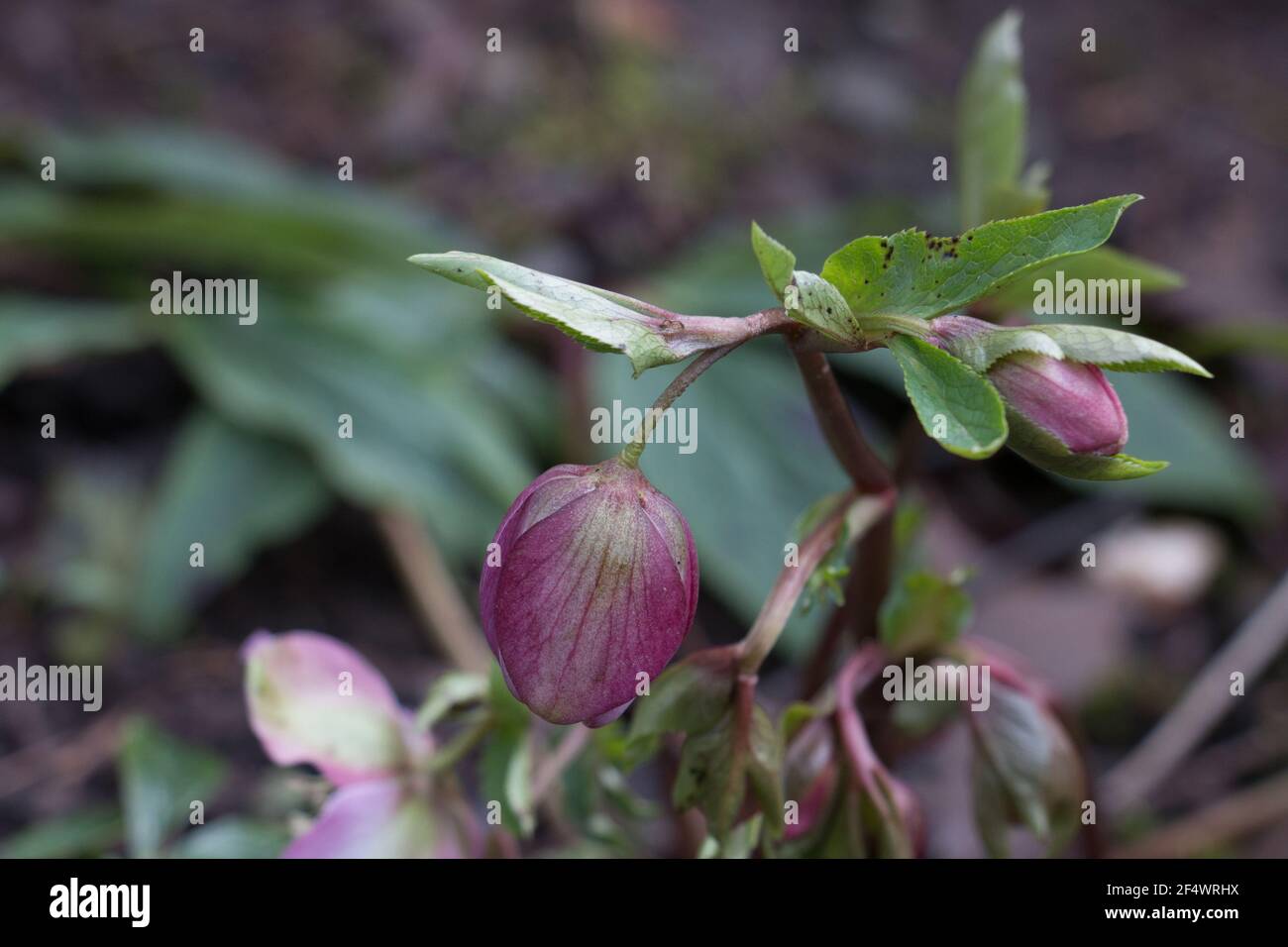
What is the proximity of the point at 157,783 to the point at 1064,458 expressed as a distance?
69cm

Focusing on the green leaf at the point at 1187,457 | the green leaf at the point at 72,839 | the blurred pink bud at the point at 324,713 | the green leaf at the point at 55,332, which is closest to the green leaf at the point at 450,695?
the blurred pink bud at the point at 324,713

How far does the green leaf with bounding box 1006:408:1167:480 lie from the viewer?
397mm

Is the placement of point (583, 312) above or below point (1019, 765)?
above

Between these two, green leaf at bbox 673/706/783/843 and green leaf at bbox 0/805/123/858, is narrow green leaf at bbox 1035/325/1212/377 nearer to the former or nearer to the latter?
green leaf at bbox 673/706/783/843

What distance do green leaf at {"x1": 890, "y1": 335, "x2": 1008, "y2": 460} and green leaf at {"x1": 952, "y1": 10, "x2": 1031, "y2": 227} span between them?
288 millimetres

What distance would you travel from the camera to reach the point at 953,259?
41 cm

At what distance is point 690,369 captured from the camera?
1.29 feet

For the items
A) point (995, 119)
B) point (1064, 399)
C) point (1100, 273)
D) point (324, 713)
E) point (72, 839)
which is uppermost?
point (995, 119)

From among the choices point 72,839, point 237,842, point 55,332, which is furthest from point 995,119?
point 55,332

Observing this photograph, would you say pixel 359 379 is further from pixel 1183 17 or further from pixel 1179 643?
pixel 1183 17

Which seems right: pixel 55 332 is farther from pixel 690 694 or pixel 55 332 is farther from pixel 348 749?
pixel 690 694

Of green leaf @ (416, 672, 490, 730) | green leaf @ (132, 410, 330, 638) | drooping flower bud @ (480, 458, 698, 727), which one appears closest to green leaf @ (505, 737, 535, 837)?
green leaf @ (416, 672, 490, 730)

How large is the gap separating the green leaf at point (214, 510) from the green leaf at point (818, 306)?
2.86ft
